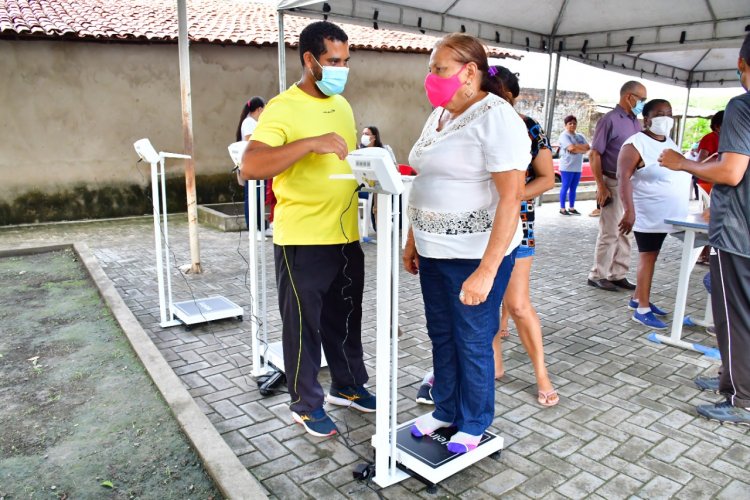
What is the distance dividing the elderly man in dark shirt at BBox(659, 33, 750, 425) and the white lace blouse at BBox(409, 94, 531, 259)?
1.42m

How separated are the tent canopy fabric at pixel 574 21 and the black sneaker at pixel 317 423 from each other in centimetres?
461

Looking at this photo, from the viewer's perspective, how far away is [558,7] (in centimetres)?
815

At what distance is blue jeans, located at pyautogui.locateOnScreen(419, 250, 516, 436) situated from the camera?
2482 mm

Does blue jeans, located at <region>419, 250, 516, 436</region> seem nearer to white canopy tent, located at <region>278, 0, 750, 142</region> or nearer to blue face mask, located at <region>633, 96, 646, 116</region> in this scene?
blue face mask, located at <region>633, 96, 646, 116</region>

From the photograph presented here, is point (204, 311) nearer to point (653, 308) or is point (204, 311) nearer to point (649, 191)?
point (649, 191)

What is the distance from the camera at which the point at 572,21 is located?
27.7ft

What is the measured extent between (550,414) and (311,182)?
1940 millimetres

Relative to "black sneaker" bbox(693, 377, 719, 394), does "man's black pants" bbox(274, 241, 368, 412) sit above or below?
above

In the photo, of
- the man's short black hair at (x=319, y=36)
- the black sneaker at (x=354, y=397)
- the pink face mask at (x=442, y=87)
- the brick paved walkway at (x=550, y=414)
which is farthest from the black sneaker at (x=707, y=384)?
the man's short black hair at (x=319, y=36)

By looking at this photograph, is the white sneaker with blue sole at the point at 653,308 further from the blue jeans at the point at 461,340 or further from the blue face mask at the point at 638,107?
the blue jeans at the point at 461,340

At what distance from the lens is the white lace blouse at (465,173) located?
2248 mm

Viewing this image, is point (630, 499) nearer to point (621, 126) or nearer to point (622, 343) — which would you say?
point (622, 343)

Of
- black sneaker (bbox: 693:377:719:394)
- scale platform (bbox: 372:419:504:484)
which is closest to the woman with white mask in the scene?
black sneaker (bbox: 693:377:719:394)

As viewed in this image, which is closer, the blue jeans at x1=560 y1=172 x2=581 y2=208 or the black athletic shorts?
the black athletic shorts
